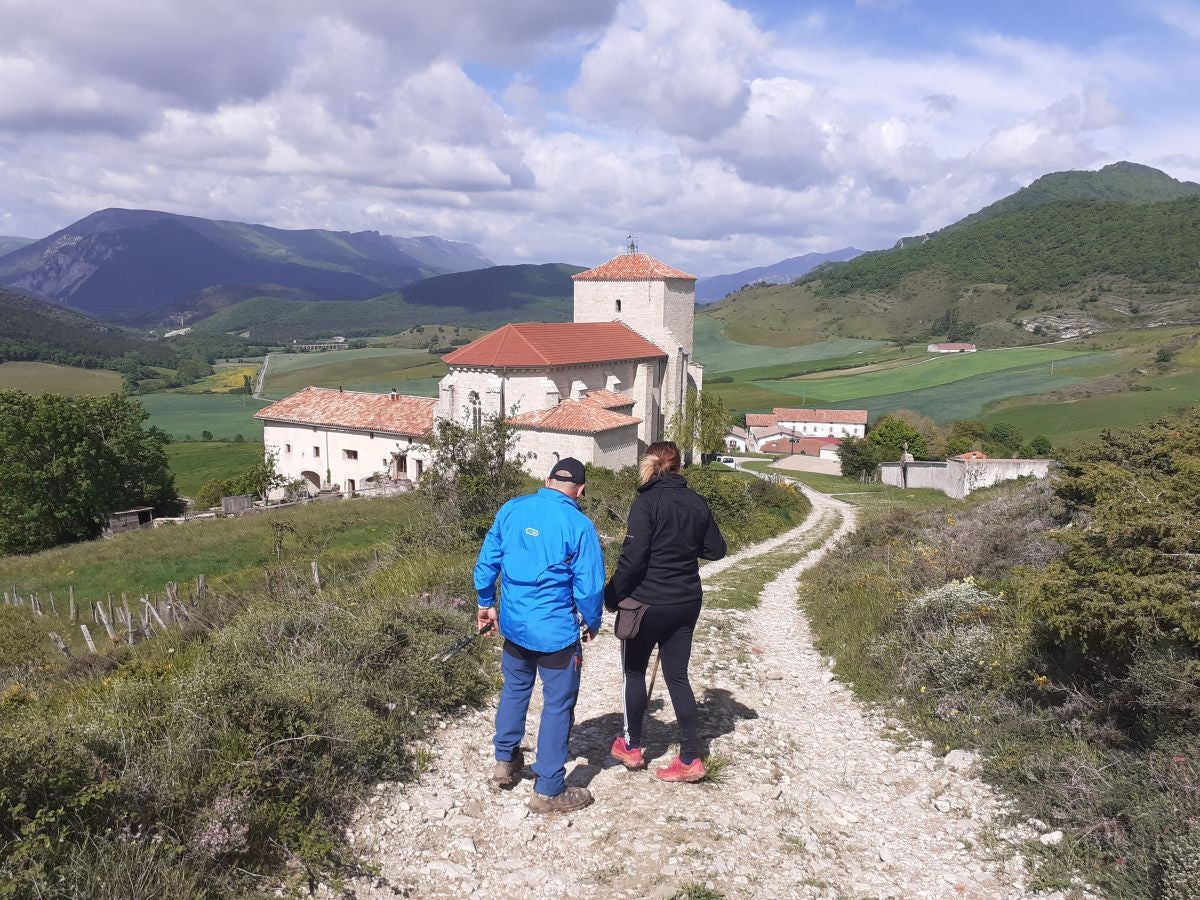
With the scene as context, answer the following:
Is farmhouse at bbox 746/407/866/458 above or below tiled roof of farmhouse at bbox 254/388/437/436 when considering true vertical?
below

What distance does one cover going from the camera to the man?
177 inches

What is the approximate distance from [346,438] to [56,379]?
96.8 m

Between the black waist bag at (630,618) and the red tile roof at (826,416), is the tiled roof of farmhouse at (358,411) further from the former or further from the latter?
the red tile roof at (826,416)

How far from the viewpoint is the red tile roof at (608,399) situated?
30.0 meters

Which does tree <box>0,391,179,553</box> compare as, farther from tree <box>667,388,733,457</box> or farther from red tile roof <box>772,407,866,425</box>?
red tile roof <box>772,407,866,425</box>

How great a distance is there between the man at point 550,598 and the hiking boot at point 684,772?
66 cm

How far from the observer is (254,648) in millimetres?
5535

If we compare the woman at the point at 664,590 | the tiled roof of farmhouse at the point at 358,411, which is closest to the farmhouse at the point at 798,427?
the tiled roof of farmhouse at the point at 358,411

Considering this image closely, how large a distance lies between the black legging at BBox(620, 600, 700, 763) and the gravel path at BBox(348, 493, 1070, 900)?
442 mm

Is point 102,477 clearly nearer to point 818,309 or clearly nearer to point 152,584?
point 152,584

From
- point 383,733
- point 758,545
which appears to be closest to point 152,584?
point 758,545

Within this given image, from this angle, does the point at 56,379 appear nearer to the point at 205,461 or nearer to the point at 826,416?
the point at 205,461

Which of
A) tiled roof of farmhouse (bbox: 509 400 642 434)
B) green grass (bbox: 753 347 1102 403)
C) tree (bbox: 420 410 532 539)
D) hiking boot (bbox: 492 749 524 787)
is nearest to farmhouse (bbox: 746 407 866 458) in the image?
green grass (bbox: 753 347 1102 403)

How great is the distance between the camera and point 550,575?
14.7ft
